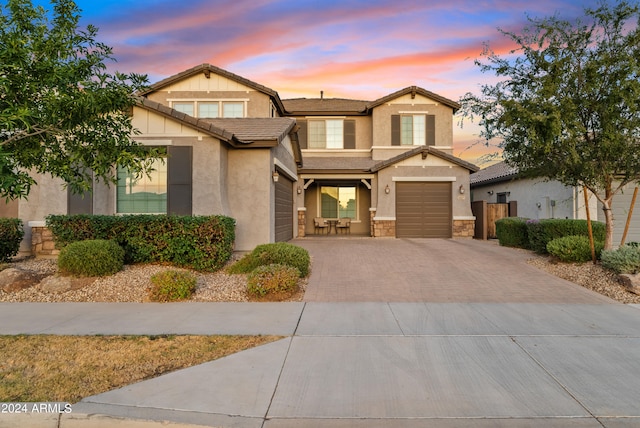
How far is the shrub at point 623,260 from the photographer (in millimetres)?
8789

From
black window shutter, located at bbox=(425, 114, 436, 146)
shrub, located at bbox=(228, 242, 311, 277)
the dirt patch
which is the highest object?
black window shutter, located at bbox=(425, 114, 436, 146)

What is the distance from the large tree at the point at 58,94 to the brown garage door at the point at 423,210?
1398cm

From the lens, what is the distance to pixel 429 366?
4746 mm

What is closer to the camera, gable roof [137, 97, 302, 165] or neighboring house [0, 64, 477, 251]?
gable roof [137, 97, 302, 165]

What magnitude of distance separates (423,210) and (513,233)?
4727 millimetres

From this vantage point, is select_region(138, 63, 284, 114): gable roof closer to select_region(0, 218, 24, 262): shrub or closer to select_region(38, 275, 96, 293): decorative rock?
select_region(0, 218, 24, 262): shrub

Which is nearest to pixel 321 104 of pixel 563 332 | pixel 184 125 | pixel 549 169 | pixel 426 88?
pixel 426 88

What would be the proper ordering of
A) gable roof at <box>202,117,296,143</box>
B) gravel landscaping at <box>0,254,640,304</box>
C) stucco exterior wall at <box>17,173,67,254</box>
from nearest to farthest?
gravel landscaping at <box>0,254,640,304</box> < stucco exterior wall at <box>17,173,67,254</box> < gable roof at <box>202,117,296,143</box>

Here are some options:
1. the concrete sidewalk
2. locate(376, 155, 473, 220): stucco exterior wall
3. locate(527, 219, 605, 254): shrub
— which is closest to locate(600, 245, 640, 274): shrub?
the concrete sidewalk

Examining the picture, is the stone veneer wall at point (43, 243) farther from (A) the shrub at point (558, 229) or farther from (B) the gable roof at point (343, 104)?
(A) the shrub at point (558, 229)

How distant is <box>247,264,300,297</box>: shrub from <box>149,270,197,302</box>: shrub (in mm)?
1194

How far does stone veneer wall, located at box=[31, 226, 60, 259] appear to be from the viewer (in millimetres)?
11820

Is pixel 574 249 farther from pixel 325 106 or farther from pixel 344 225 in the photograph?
pixel 325 106

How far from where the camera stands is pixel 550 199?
17406 mm
